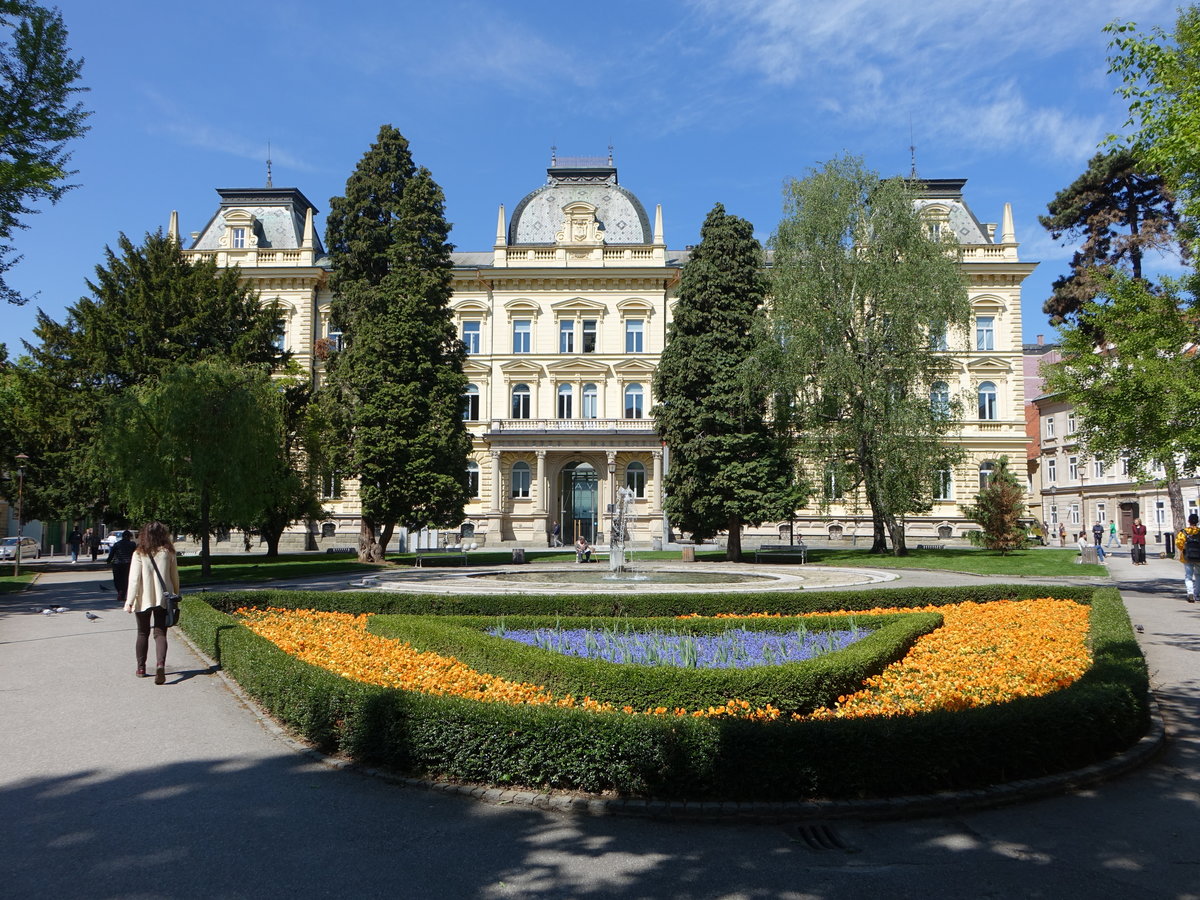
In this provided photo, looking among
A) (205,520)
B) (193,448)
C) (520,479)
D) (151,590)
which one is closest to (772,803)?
(151,590)

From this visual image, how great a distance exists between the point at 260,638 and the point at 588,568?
18864 mm

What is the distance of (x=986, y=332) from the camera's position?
51406 millimetres

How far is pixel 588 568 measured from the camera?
28375 millimetres

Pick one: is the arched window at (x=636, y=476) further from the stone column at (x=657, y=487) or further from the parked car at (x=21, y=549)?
the parked car at (x=21, y=549)

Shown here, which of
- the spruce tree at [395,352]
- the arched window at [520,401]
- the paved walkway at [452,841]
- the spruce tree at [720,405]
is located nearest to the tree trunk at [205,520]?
the spruce tree at [395,352]

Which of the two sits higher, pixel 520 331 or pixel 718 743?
pixel 520 331

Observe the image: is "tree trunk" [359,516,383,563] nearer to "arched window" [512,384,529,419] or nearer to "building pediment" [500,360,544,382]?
"arched window" [512,384,529,419]

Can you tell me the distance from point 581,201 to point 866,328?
2577 cm

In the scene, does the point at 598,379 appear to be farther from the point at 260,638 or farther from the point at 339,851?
the point at 339,851

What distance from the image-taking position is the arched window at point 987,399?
51344 mm

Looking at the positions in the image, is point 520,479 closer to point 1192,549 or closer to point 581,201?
point 581,201

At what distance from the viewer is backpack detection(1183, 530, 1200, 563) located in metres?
18.1

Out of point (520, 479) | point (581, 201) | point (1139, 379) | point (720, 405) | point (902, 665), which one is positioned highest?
point (581, 201)

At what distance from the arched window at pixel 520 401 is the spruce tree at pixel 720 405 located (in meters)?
16.8
